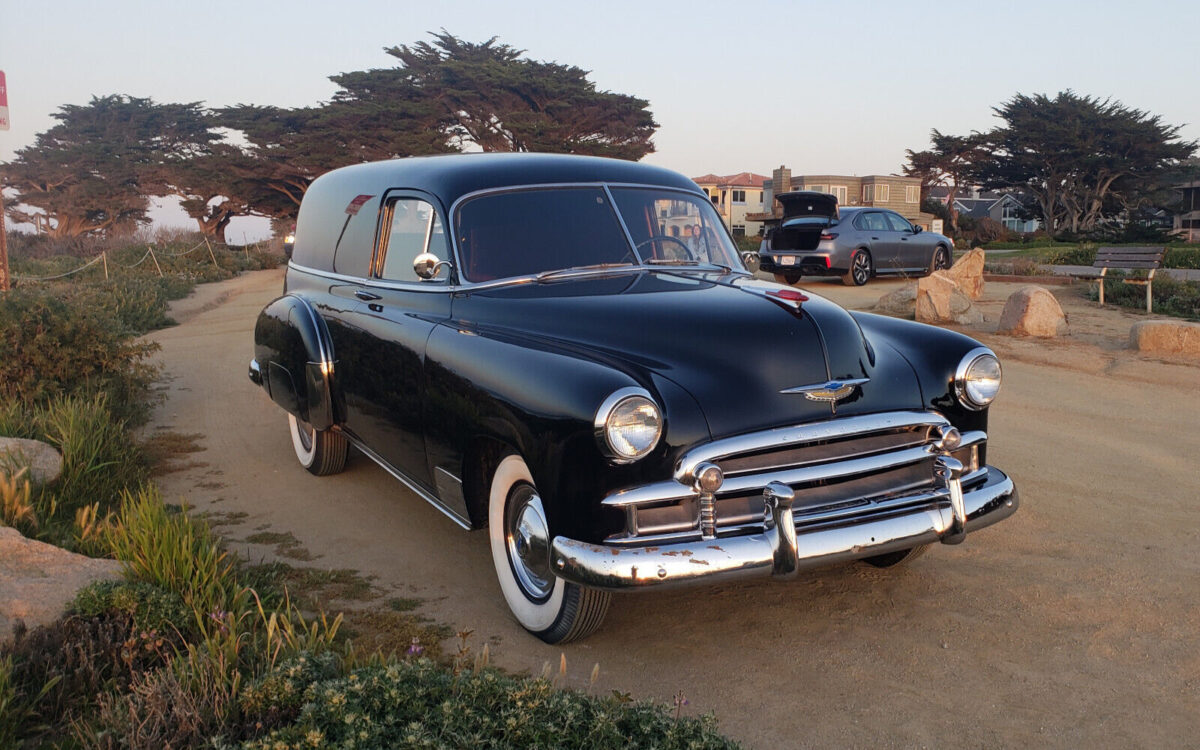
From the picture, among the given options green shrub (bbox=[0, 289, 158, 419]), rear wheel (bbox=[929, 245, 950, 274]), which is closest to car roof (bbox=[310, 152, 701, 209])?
green shrub (bbox=[0, 289, 158, 419])

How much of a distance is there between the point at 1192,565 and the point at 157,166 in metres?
49.1

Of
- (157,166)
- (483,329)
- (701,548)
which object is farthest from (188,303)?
(157,166)

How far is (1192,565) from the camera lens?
4430 mm

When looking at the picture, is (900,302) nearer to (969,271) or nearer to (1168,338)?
(969,271)

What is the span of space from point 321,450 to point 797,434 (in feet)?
11.9

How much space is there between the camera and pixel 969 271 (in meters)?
15.3

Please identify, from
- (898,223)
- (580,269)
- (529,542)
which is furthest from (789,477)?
(898,223)

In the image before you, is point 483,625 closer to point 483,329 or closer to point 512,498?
point 512,498

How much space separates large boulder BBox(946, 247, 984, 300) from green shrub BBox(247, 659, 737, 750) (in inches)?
537

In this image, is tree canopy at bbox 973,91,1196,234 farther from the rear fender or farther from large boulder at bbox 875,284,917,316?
the rear fender

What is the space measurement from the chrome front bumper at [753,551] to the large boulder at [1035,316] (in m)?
9.01

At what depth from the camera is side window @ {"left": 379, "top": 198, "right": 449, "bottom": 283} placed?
464 cm

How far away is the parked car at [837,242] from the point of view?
17.9 m

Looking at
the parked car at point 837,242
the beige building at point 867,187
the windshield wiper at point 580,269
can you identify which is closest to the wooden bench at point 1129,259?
the parked car at point 837,242
